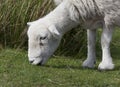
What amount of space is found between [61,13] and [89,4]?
50 centimetres

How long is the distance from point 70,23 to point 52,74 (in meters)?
1.02

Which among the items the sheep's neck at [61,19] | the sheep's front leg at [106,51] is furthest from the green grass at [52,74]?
the sheep's neck at [61,19]

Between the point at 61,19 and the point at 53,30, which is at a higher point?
the point at 61,19

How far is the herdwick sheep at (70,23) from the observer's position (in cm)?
757

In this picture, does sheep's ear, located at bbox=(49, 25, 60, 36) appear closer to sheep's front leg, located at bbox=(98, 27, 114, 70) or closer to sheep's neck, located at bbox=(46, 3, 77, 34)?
sheep's neck, located at bbox=(46, 3, 77, 34)

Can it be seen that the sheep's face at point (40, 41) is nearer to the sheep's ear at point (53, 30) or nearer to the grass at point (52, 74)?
the sheep's ear at point (53, 30)

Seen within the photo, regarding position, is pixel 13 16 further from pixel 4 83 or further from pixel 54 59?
pixel 4 83

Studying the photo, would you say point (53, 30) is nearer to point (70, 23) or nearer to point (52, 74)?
point (70, 23)

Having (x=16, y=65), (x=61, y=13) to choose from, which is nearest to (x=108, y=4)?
(x=61, y=13)

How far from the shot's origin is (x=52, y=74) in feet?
24.0

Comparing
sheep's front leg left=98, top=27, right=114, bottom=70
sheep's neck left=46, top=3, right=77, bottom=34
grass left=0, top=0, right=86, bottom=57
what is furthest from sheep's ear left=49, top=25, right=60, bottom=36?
grass left=0, top=0, right=86, bottom=57

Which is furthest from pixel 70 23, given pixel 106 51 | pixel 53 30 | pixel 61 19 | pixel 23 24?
pixel 23 24

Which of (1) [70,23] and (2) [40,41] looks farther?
(1) [70,23]

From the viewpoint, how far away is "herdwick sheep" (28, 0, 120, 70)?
757 centimetres
